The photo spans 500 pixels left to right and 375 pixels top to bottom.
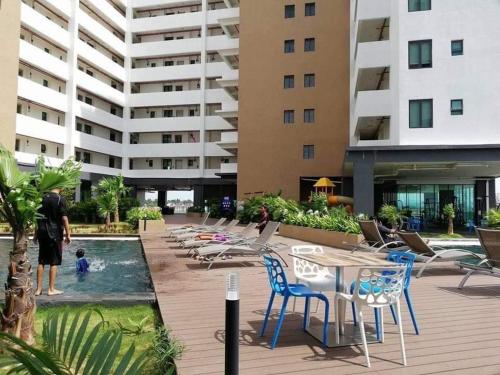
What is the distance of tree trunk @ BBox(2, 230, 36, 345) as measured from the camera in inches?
175

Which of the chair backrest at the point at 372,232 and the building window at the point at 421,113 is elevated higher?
the building window at the point at 421,113

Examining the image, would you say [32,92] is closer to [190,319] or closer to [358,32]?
[358,32]

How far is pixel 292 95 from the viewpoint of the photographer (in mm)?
34062

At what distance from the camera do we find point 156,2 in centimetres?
4934

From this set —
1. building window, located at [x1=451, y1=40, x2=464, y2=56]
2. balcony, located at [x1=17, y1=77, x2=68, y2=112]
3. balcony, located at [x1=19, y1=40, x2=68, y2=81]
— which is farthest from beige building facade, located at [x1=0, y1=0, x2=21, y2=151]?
building window, located at [x1=451, y1=40, x2=464, y2=56]

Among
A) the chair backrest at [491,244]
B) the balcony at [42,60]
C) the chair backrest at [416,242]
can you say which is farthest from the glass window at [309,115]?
the chair backrest at [491,244]

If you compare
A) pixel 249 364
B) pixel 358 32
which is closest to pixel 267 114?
pixel 358 32

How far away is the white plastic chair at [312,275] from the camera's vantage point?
517 centimetres

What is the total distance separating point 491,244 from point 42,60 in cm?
3850

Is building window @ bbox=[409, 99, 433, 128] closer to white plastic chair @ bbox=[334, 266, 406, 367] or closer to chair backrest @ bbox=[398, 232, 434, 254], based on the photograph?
chair backrest @ bbox=[398, 232, 434, 254]

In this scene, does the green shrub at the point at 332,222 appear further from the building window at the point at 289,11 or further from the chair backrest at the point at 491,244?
the building window at the point at 289,11

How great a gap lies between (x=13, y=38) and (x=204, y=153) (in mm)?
20133

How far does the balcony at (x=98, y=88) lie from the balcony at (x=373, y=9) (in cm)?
2843

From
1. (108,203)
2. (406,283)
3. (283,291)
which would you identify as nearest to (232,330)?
(283,291)
